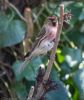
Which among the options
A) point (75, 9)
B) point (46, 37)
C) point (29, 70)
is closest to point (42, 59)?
point (29, 70)

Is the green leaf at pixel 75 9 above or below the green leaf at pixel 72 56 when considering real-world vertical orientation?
above

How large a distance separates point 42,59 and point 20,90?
0.51 feet

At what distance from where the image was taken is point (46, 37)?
1.39 metres

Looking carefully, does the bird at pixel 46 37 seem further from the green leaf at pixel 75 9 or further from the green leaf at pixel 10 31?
the green leaf at pixel 75 9

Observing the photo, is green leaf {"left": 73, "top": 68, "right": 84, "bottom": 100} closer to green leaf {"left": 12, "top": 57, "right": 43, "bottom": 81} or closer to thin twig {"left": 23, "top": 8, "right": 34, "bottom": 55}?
green leaf {"left": 12, "top": 57, "right": 43, "bottom": 81}

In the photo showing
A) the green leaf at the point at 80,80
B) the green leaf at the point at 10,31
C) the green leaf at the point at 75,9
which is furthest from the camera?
the green leaf at the point at 75,9

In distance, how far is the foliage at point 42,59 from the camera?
1.83m

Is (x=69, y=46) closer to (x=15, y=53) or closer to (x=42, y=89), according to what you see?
(x=15, y=53)

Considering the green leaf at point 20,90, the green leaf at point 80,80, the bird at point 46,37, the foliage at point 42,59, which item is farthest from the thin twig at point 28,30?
the bird at point 46,37

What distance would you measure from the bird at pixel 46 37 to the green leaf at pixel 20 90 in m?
0.42

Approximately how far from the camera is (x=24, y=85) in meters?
1.92

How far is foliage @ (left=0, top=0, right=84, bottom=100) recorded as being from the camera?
6.00ft

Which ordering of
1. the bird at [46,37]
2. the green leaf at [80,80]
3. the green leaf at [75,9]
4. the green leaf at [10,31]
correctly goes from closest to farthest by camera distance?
the bird at [46,37] < the green leaf at [80,80] < the green leaf at [10,31] < the green leaf at [75,9]

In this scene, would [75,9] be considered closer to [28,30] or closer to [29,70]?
[28,30]
